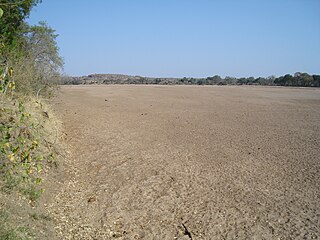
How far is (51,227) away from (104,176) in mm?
3320

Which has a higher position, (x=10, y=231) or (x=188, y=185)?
(x=10, y=231)

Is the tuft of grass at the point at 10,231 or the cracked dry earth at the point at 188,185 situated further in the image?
the cracked dry earth at the point at 188,185

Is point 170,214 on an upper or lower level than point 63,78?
lower

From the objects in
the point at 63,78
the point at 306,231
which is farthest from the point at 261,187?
the point at 63,78

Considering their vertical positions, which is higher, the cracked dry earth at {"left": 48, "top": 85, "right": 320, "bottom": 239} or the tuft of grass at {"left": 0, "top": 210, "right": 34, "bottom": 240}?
the tuft of grass at {"left": 0, "top": 210, "right": 34, "bottom": 240}

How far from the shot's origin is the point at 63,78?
66.6 feet

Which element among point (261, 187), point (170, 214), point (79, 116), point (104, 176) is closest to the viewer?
point (170, 214)

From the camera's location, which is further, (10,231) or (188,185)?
(188,185)

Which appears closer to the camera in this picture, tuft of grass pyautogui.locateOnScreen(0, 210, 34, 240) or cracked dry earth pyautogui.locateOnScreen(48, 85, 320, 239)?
tuft of grass pyautogui.locateOnScreen(0, 210, 34, 240)

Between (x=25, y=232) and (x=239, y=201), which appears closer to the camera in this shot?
(x=25, y=232)

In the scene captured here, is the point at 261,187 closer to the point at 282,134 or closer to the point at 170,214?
the point at 170,214

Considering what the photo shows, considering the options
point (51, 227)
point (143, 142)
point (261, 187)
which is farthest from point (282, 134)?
point (51, 227)

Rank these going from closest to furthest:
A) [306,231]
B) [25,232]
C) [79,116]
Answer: [25,232] < [306,231] < [79,116]

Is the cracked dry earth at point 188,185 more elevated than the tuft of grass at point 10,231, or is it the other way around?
the tuft of grass at point 10,231
